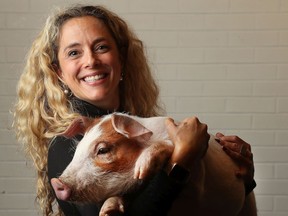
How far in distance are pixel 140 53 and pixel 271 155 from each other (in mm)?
1332

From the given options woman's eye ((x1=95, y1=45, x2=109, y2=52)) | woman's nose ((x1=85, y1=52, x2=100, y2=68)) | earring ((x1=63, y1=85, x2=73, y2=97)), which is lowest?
earring ((x1=63, y1=85, x2=73, y2=97))

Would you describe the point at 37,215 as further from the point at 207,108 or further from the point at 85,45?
the point at 85,45

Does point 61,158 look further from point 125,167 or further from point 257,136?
point 257,136

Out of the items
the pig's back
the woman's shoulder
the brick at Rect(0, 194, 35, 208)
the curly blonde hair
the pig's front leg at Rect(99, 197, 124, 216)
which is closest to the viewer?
the pig's front leg at Rect(99, 197, 124, 216)

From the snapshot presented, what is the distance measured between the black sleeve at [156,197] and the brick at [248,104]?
1.66 meters

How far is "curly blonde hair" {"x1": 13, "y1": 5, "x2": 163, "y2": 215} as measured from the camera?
1.09 metres

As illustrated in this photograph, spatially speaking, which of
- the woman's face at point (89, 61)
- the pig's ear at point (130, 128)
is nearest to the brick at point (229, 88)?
the woman's face at point (89, 61)

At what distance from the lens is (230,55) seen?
2.32m

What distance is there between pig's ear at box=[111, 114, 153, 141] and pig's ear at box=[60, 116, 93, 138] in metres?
0.06

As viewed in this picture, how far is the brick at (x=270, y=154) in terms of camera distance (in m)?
2.36

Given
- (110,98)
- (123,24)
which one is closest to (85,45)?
(110,98)

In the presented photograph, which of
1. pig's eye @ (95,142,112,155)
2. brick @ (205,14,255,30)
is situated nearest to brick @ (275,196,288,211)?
brick @ (205,14,255,30)

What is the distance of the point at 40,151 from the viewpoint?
3.72 feet

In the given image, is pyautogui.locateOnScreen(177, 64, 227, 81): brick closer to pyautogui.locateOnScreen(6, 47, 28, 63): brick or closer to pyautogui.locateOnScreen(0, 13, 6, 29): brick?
pyautogui.locateOnScreen(6, 47, 28, 63): brick
